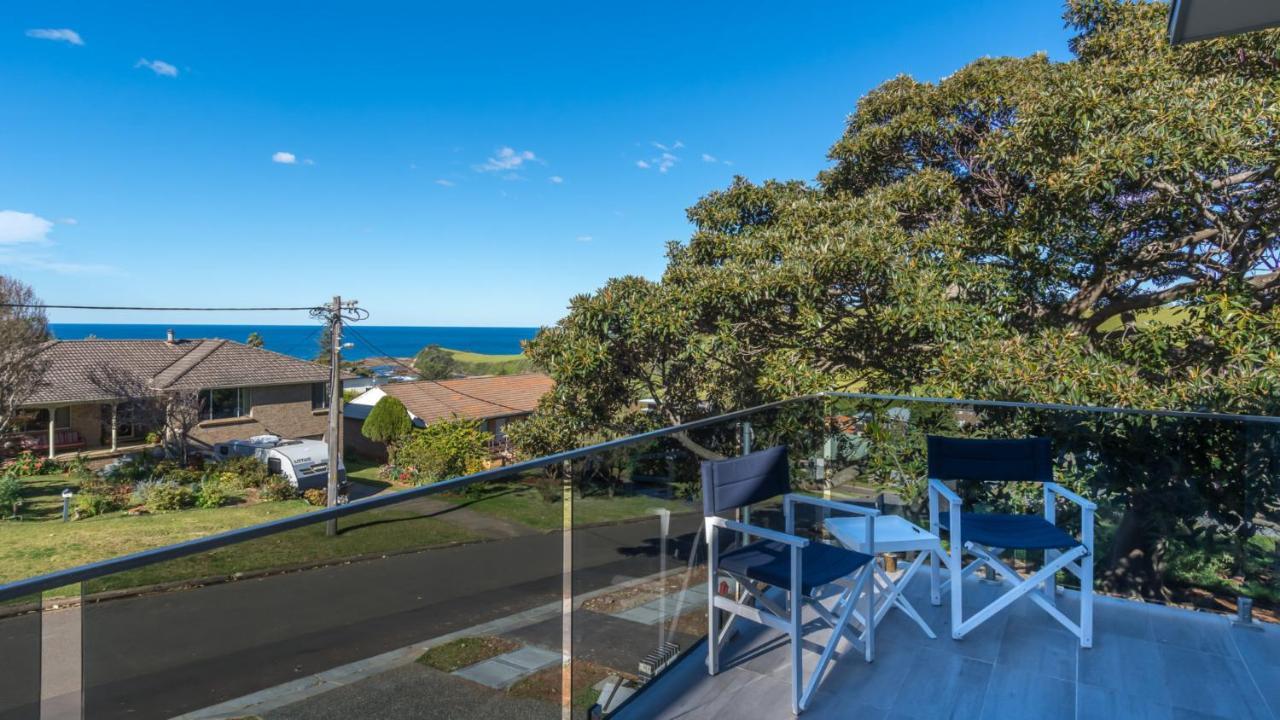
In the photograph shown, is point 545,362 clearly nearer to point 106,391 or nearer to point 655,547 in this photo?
point 655,547

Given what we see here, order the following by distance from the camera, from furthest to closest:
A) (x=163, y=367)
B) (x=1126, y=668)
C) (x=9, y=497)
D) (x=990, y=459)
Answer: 1. (x=163, y=367)
2. (x=9, y=497)
3. (x=990, y=459)
4. (x=1126, y=668)

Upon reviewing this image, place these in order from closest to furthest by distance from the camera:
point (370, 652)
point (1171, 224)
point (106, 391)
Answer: point (370, 652), point (1171, 224), point (106, 391)

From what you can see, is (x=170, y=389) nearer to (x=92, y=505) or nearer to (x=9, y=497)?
(x=92, y=505)

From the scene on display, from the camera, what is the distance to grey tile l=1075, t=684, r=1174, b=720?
7.86 feet

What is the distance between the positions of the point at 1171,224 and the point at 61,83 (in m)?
39.8

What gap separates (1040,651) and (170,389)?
25.8 meters

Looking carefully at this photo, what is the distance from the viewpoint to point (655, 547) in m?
2.42

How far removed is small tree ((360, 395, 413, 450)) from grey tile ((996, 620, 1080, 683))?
23.2 meters

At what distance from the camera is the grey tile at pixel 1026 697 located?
2.41 m

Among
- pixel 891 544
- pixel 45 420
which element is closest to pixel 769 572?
pixel 891 544

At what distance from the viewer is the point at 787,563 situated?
101 inches

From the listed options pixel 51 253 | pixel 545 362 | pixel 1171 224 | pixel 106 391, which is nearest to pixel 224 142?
pixel 106 391

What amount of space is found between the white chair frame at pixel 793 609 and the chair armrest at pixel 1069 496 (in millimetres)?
975

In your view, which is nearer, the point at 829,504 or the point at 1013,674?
the point at 1013,674
